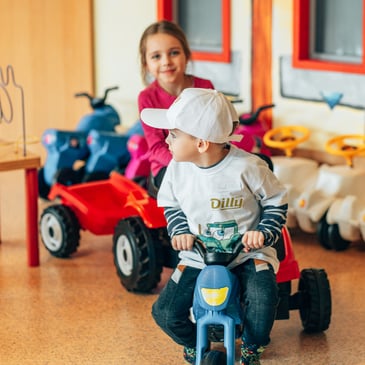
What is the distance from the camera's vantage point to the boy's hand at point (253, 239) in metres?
2.00

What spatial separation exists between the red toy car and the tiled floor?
6 centimetres

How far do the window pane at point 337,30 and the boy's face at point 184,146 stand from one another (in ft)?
5.01

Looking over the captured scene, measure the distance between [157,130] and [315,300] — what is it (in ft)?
Result: 2.28

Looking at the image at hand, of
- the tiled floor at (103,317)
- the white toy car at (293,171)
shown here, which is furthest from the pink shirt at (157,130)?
the white toy car at (293,171)

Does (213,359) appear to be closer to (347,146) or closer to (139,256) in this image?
(139,256)

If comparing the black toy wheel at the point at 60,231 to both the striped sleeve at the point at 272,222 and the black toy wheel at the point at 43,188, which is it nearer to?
the black toy wheel at the point at 43,188

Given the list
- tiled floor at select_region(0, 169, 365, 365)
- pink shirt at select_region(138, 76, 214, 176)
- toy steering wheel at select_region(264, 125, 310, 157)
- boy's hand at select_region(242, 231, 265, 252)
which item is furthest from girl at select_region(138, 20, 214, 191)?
toy steering wheel at select_region(264, 125, 310, 157)

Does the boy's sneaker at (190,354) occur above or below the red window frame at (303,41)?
below

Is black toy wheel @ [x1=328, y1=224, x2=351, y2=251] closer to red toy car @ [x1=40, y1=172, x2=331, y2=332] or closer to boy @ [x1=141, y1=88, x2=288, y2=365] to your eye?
red toy car @ [x1=40, y1=172, x2=331, y2=332]

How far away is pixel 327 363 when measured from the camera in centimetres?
222

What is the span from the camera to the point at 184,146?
2025 mm

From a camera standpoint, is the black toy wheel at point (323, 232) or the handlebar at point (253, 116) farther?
the handlebar at point (253, 116)

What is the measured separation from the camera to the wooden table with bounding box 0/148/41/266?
2840mm

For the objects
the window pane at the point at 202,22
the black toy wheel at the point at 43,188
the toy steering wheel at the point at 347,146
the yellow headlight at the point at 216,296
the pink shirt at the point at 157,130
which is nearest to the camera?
the yellow headlight at the point at 216,296
